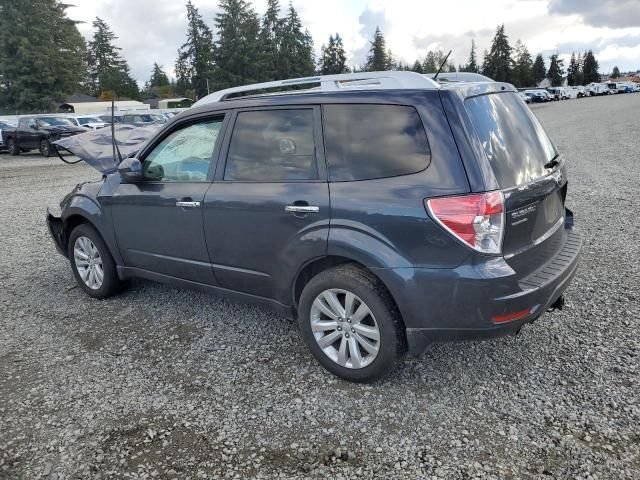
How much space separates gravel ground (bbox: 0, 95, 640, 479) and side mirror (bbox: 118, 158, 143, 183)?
124cm

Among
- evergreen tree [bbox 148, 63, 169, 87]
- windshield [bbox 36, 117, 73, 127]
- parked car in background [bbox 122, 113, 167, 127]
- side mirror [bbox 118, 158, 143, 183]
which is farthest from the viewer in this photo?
evergreen tree [bbox 148, 63, 169, 87]

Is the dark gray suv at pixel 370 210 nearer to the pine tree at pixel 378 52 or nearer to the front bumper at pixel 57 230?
the front bumper at pixel 57 230

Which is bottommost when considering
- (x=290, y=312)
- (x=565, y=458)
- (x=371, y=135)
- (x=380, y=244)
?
(x=565, y=458)

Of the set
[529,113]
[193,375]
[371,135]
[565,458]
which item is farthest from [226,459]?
[529,113]

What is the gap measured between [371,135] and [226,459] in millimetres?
2002

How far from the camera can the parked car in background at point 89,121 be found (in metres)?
23.8

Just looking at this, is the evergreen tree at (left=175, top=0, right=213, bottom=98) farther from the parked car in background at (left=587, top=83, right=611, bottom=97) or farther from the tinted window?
the tinted window

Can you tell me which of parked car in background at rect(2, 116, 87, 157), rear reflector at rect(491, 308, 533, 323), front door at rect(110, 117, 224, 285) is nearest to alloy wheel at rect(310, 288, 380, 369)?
rear reflector at rect(491, 308, 533, 323)

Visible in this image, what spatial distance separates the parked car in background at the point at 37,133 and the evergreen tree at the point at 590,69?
421 feet

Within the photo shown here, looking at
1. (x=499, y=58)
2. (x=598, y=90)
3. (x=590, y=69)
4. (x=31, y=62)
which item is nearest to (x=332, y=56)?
(x=499, y=58)

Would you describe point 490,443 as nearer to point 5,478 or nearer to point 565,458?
point 565,458

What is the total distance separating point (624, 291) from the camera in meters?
4.46

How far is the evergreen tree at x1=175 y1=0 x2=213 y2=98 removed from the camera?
3071 inches

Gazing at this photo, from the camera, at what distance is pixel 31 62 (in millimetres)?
50531
